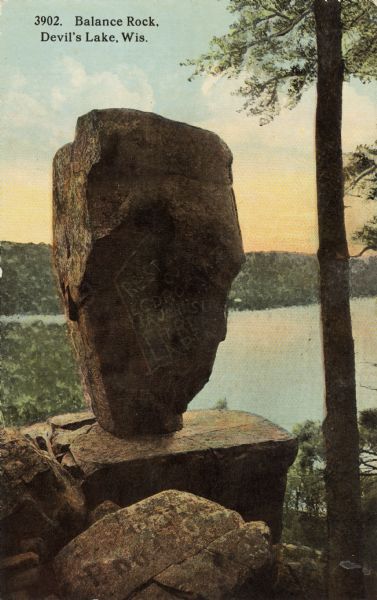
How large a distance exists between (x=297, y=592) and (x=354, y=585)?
402 mm

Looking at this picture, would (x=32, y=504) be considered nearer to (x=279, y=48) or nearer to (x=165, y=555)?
(x=165, y=555)

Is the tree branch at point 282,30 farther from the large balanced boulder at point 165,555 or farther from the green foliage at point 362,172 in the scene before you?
the large balanced boulder at point 165,555

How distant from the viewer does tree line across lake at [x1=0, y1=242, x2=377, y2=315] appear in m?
4.86

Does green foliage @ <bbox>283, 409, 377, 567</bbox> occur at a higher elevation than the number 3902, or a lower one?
lower

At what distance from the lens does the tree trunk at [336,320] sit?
3760mm

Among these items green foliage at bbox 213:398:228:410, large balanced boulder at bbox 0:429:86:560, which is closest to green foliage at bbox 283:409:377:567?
green foliage at bbox 213:398:228:410

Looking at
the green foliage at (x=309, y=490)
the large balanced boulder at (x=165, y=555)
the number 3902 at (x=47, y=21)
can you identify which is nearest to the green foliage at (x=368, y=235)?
the green foliage at (x=309, y=490)

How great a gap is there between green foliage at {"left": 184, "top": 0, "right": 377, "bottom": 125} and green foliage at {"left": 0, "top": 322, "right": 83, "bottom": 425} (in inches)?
155

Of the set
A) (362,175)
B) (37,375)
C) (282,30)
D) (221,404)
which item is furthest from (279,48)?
(37,375)

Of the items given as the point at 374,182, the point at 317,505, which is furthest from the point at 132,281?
the point at 317,505

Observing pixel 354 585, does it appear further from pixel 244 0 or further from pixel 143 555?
pixel 244 0

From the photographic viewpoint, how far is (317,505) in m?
5.62

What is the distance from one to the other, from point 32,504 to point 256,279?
298cm

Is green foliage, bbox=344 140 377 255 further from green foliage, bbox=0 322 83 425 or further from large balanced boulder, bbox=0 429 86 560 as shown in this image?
green foliage, bbox=0 322 83 425
